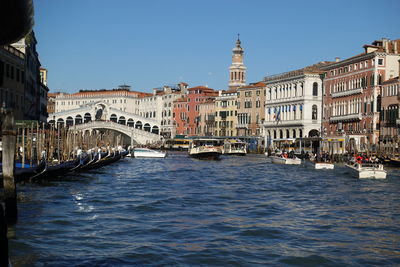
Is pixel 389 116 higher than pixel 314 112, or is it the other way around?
pixel 314 112

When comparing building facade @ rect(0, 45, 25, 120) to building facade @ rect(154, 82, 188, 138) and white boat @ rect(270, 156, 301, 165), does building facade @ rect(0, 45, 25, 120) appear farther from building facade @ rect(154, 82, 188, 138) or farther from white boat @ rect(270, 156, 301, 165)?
building facade @ rect(154, 82, 188, 138)

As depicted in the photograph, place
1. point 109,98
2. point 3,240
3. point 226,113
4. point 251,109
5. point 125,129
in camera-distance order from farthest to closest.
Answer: point 109,98
point 226,113
point 251,109
point 125,129
point 3,240

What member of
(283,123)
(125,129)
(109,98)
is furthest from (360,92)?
(109,98)

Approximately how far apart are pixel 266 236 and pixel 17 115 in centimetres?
2554

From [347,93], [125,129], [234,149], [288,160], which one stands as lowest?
[288,160]

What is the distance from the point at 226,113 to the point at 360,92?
103ft

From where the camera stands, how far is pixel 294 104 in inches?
2447

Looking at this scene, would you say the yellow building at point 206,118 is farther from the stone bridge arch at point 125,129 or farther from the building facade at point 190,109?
the stone bridge arch at point 125,129

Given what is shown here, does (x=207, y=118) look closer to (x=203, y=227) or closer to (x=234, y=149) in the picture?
(x=234, y=149)

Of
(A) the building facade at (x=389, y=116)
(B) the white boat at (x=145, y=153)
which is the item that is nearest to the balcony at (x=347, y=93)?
(A) the building facade at (x=389, y=116)

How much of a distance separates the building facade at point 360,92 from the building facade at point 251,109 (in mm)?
16184

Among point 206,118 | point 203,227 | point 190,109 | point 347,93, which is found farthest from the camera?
point 190,109

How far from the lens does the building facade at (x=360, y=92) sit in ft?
152

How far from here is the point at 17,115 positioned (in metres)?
33.7
